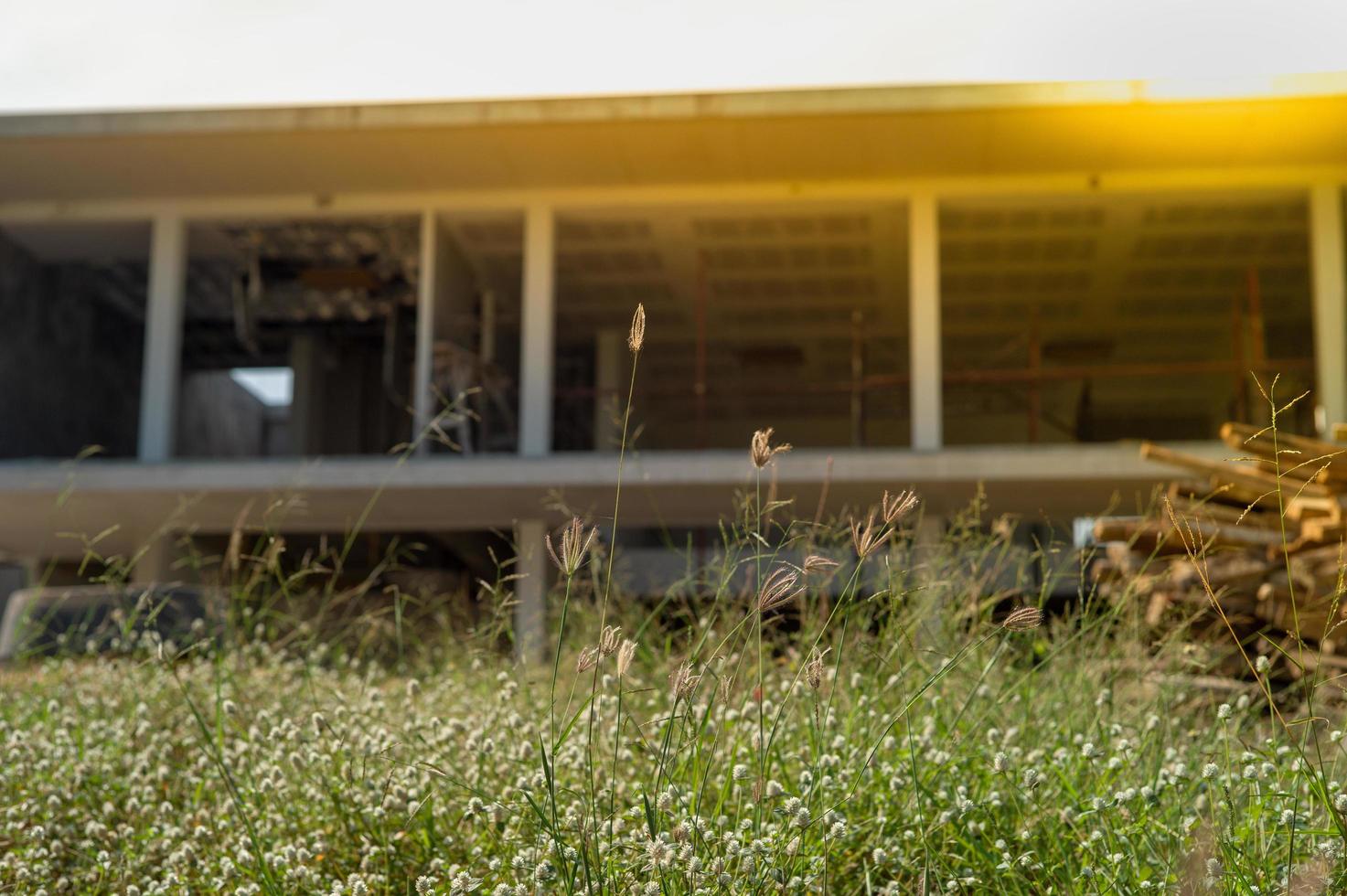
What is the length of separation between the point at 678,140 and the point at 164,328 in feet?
20.8

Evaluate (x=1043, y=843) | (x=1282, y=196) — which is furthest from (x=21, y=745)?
(x=1282, y=196)

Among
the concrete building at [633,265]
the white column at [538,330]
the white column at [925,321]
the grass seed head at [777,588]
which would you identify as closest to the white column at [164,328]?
the concrete building at [633,265]

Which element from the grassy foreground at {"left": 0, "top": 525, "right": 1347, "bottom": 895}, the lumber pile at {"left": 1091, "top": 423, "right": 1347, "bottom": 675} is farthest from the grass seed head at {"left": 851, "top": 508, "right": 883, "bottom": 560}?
the lumber pile at {"left": 1091, "top": 423, "right": 1347, "bottom": 675}

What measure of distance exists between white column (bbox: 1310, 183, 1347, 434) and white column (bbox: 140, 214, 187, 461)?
40.3 feet

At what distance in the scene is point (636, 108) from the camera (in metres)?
12.4

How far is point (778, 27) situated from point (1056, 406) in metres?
16.0

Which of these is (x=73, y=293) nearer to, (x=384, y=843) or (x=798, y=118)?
(x=798, y=118)

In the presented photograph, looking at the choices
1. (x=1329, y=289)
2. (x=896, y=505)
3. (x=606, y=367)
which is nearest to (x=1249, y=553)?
(x=896, y=505)

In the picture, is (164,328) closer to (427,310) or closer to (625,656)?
(427,310)

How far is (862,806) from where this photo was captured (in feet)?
9.39

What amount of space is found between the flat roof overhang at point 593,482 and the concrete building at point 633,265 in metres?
0.05

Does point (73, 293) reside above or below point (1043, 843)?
above

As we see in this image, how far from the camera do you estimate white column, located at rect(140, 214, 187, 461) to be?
1464 cm

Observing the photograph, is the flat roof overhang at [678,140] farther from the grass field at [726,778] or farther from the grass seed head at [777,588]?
the grass seed head at [777,588]
